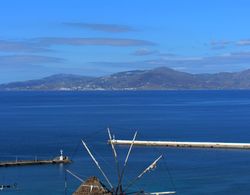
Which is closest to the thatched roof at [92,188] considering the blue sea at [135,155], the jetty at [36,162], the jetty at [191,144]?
the blue sea at [135,155]

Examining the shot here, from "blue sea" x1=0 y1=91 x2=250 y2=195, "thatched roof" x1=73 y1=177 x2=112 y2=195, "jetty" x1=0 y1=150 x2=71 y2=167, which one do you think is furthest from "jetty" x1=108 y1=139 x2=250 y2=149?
"thatched roof" x1=73 y1=177 x2=112 y2=195

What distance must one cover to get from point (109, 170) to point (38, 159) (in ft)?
48.3

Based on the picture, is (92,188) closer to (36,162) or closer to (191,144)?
(36,162)

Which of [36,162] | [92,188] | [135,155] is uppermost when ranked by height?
[135,155]

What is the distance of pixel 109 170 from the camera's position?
71812 millimetres

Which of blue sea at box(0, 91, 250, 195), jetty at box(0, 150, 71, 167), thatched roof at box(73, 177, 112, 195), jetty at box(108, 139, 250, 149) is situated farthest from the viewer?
jetty at box(108, 139, 250, 149)

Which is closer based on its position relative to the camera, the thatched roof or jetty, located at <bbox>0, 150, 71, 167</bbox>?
the thatched roof

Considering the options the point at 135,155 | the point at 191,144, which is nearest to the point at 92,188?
the point at 135,155

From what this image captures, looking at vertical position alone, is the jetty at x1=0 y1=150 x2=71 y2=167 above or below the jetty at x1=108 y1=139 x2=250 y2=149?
below

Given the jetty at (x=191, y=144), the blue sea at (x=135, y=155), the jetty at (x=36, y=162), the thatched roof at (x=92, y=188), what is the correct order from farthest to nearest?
the jetty at (x=191, y=144), the jetty at (x=36, y=162), the blue sea at (x=135, y=155), the thatched roof at (x=92, y=188)

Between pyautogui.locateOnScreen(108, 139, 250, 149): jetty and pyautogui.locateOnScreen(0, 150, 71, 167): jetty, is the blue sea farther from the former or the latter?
pyautogui.locateOnScreen(108, 139, 250, 149): jetty

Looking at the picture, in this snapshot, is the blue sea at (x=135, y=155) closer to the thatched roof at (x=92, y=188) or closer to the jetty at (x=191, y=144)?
the jetty at (x=191, y=144)

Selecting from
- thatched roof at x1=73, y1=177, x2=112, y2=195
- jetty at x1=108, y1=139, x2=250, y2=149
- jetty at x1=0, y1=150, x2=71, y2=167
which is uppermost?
jetty at x1=108, y1=139, x2=250, y2=149

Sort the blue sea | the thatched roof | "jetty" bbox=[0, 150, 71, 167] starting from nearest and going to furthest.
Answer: the thatched roof → the blue sea → "jetty" bbox=[0, 150, 71, 167]
